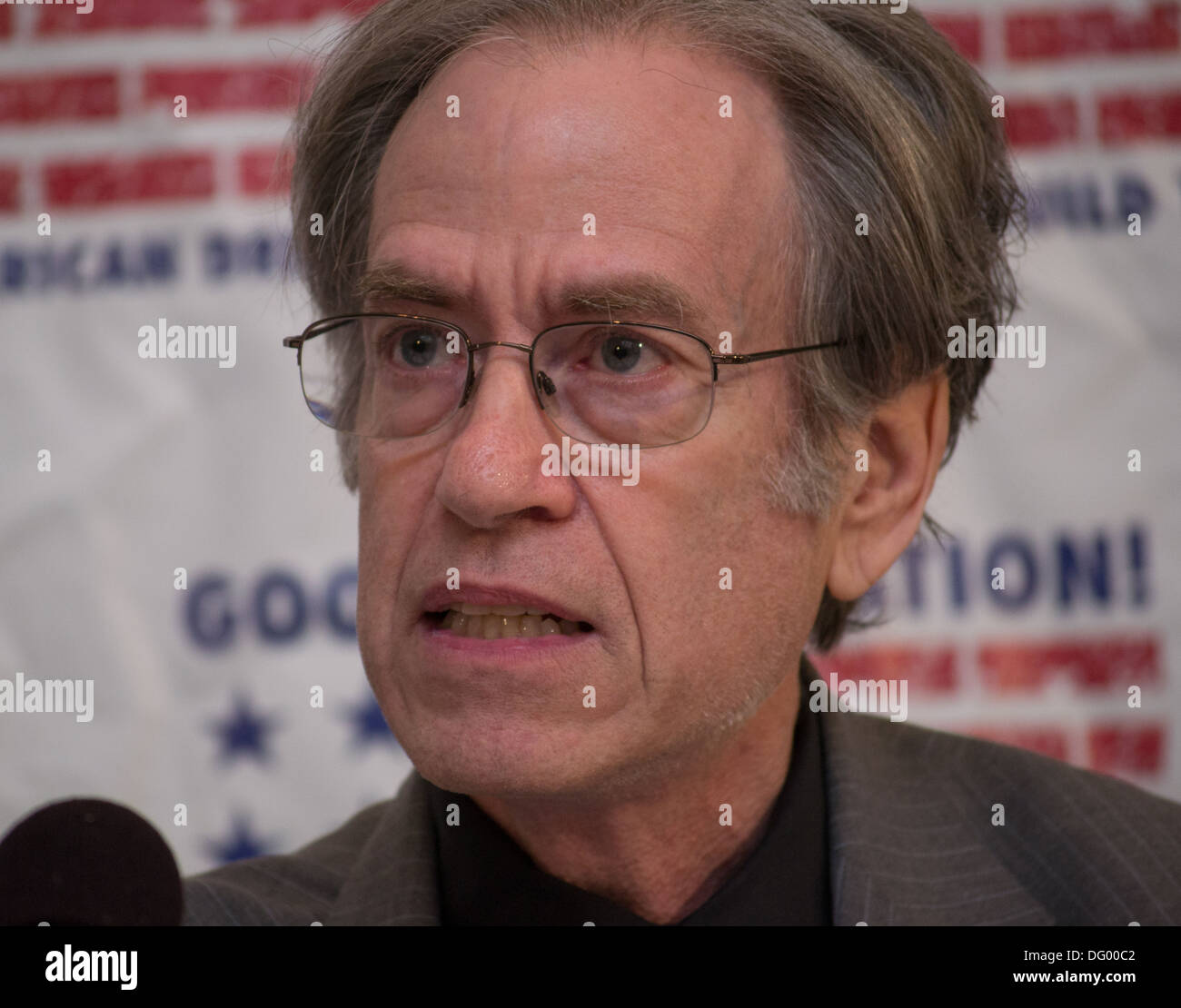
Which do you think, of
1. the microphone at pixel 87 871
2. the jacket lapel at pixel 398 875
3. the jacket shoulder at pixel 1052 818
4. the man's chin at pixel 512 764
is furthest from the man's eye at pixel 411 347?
the jacket shoulder at pixel 1052 818

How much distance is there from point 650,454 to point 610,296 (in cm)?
19

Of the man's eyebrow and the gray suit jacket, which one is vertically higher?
the man's eyebrow

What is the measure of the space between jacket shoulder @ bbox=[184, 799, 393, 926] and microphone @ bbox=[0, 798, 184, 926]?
1.93ft

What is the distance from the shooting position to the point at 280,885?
179 centimetres

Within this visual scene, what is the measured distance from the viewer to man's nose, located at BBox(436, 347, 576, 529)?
1415mm

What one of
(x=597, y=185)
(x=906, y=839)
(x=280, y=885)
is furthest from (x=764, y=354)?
(x=280, y=885)

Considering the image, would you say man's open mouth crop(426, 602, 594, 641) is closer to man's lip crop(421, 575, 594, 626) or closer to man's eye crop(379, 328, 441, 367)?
man's lip crop(421, 575, 594, 626)

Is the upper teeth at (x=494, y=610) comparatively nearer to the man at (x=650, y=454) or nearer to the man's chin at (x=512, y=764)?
the man at (x=650, y=454)

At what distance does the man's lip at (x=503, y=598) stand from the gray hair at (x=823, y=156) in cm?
34

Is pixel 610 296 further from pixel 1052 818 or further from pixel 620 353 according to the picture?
pixel 1052 818

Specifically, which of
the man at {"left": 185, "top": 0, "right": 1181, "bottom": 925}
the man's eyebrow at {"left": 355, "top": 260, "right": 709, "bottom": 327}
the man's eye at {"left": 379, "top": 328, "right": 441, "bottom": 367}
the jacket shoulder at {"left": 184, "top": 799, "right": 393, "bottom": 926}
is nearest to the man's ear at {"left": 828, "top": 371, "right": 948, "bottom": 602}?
the man at {"left": 185, "top": 0, "right": 1181, "bottom": 925}

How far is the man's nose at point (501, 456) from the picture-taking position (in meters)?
1.42

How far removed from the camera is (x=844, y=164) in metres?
1.74

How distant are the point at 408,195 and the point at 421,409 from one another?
0.89 feet
